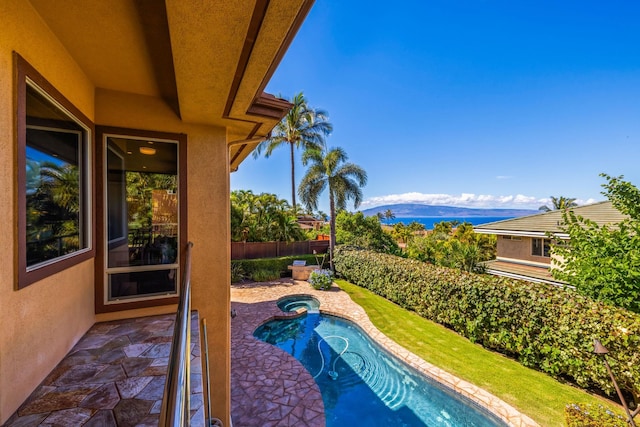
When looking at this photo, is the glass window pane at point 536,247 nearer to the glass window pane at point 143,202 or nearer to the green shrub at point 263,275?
the green shrub at point 263,275

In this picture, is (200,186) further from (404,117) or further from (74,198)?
(404,117)

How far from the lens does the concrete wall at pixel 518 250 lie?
1569 centimetres

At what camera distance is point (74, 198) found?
10.1 ft

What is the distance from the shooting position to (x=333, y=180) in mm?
16531

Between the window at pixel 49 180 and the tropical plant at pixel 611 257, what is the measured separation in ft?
33.1

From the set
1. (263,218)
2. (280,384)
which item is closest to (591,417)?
(280,384)

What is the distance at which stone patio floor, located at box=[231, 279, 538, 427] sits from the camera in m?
5.11

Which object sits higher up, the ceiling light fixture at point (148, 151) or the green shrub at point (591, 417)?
the ceiling light fixture at point (148, 151)

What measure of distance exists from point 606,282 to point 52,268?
10220 millimetres

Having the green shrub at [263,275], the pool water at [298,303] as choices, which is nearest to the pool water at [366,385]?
the pool water at [298,303]

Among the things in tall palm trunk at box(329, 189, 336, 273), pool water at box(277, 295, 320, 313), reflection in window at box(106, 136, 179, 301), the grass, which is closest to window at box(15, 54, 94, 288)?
reflection in window at box(106, 136, 179, 301)

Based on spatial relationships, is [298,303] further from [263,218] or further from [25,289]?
[25,289]

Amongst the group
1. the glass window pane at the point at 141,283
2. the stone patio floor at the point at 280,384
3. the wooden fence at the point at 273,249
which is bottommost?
the stone patio floor at the point at 280,384

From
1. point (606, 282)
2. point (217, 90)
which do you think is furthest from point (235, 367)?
point (606, 282)
